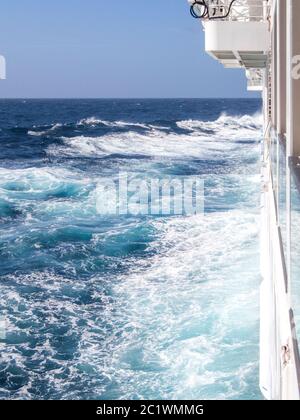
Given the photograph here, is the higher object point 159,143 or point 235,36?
point 235,36

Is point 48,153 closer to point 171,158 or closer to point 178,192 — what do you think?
point 171,158

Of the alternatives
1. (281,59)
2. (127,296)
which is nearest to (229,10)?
(281,59)

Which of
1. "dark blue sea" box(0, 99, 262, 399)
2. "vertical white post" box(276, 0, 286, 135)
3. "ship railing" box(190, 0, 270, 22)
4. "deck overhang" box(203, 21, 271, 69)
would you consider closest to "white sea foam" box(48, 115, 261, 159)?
"dark blue sea" box(0, 99, 262, 399)

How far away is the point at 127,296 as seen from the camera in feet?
28.4

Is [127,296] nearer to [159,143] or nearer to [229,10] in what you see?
[229,10]

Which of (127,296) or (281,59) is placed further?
(127,296)

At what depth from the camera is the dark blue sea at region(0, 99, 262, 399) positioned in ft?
20.1

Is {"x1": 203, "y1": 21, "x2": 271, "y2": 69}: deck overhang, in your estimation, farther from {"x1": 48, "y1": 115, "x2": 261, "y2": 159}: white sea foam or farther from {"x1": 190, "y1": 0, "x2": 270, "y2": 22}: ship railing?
{"x1": 48, "y1": 115, "x2": 261, "y2": 159}: white sea foam

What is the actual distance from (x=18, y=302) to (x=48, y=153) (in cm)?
2080

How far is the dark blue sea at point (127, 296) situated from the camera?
6113 millimetres

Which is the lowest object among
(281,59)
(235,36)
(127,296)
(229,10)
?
(127,296)

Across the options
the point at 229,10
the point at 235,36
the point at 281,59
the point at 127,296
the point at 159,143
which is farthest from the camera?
the point at 159,143

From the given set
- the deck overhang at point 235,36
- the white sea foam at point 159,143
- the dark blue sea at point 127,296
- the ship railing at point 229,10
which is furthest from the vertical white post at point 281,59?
the white sea foam at point 159,143
